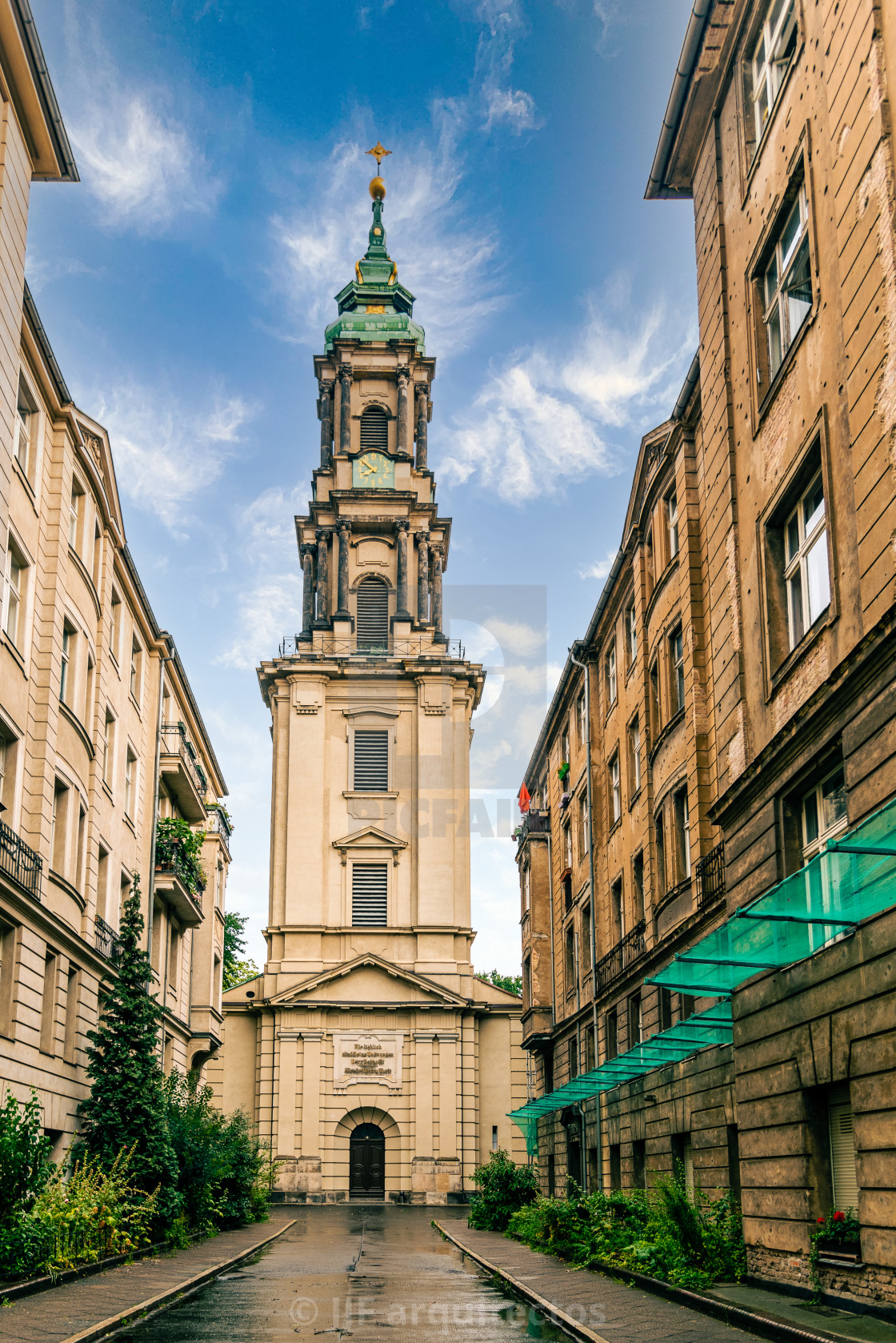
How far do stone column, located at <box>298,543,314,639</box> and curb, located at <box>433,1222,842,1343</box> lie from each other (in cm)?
4457

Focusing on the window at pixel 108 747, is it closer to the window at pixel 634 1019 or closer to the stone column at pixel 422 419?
the window at pixel 634 1019

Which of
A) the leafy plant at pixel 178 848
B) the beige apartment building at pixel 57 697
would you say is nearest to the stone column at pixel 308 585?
the leafy plant at pixel 178 848

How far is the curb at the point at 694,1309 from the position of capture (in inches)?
440

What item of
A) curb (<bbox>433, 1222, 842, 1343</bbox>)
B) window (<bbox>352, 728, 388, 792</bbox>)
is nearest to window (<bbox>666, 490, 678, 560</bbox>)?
curb (<bbox>433, 1222, 842, 1343</bbox>)

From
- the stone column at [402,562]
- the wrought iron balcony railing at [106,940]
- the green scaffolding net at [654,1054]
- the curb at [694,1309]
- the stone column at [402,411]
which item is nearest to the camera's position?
the curb at [694,1309]

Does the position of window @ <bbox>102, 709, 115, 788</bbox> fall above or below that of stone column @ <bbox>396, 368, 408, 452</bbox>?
below

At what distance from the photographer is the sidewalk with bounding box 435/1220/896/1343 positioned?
442 inches

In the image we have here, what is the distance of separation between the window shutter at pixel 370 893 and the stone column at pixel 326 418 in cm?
1958

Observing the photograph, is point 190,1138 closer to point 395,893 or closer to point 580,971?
point 580,971

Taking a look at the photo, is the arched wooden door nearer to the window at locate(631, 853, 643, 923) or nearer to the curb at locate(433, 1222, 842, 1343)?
the window at locate(631, 853, 643, 923)

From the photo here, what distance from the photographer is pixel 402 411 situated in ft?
211

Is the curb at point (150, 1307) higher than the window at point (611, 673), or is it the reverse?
the window at point (611, 673)

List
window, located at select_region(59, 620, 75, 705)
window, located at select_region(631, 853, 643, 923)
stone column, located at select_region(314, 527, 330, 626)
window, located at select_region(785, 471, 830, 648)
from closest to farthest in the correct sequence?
window, located at select_region(785, 471, 830, 648), window, located at select_region(59, 620, 75, 705), window, located at select_region(631, 853, 643, 923), stone column, located at select_region(314, 527, 330, 626)

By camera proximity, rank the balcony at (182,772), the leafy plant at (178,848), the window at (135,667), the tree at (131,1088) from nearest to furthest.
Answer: the tree at (131,1088) → the window at (135,667) → the leafy plant at (178,848) → the balcony at (182,772)
